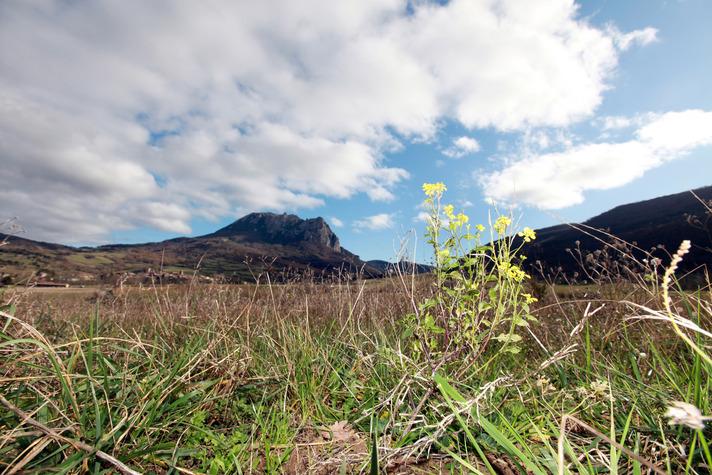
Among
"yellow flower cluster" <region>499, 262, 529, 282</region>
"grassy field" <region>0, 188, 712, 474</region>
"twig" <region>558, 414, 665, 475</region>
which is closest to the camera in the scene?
"twig" <region>558, 414, 665, 475</region>

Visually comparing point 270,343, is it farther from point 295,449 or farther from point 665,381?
point 665,381

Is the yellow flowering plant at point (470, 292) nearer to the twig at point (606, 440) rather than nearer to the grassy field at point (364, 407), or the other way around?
the grassy field at point (364, 407)

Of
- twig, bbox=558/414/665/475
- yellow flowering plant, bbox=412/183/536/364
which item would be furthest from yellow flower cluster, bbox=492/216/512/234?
twig, bbox=558/414/665/475

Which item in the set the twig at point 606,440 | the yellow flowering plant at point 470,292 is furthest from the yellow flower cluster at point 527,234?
the twig at point 606,440

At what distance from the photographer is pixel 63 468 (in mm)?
1558

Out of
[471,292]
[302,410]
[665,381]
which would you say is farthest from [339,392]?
[665,381]

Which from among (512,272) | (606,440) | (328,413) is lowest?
(328,413)

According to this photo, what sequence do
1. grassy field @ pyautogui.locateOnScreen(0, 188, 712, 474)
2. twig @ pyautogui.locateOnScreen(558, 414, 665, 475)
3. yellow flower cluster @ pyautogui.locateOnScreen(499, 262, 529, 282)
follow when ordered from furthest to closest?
1. yellow flower cluster @ pyautogui.locateOnScreen(499, 262, 529, 282)
2. grassy field @ pyautogui.locateOnScreen(0, 188, 712, 474)
3. twig @ pyautogui.locateOnScreen(558, 414, 665, 475)

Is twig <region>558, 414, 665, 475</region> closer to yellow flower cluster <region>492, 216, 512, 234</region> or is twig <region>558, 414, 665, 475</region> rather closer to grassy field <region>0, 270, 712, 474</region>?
grassy field <region>0, 270, 712, 474</region>

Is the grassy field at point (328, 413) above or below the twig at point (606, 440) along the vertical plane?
below

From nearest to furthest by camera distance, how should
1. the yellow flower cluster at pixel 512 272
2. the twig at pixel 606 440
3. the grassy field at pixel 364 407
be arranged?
the twig at pixel 606 440, the grassy field at pixel 364 407, the yellow flower cluster at pixel 512 272

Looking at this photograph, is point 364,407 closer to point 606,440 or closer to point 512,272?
point 512,272

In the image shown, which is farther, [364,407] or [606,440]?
[364,407]

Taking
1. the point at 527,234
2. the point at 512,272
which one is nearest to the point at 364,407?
the point at 512,272
